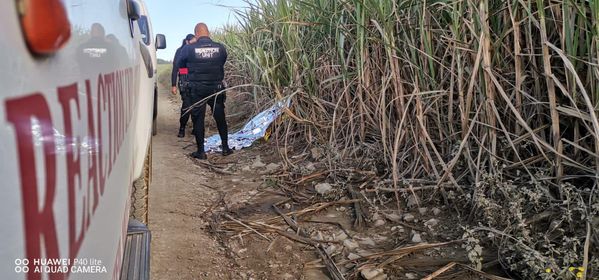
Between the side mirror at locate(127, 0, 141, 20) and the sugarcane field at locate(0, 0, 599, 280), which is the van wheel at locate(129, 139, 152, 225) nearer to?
the sugarcane field at locate(0, 0, 599, 280)

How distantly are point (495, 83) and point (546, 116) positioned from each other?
390 millimetres

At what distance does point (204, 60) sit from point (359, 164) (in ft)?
8.01

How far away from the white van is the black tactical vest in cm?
438

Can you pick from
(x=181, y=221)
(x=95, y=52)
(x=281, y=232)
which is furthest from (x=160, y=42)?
(x=95, y=52)

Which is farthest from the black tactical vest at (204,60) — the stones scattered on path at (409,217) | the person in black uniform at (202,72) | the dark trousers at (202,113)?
the stones scattered on path at (409,217)

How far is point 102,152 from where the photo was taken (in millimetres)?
1056

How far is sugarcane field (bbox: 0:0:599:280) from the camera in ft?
2.48

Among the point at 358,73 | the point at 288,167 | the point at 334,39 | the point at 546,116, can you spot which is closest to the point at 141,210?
the point at 288,167

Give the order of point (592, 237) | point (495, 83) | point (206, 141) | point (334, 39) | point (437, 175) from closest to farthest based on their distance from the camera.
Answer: point (592, 237) → point (495, 83) → point (437, 175) → point (334, 39) → point (206, 141)

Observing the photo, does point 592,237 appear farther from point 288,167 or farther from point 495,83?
point 288,167

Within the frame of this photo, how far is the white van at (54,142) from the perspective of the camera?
22.5 inches

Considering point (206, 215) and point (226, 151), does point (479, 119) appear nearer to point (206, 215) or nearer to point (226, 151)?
point (206, 215)

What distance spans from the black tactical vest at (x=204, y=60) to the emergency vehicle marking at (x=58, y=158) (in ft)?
14.4

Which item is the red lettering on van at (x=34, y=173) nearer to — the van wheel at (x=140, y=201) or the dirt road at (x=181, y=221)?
the dirt road at (x=181, y=221)
